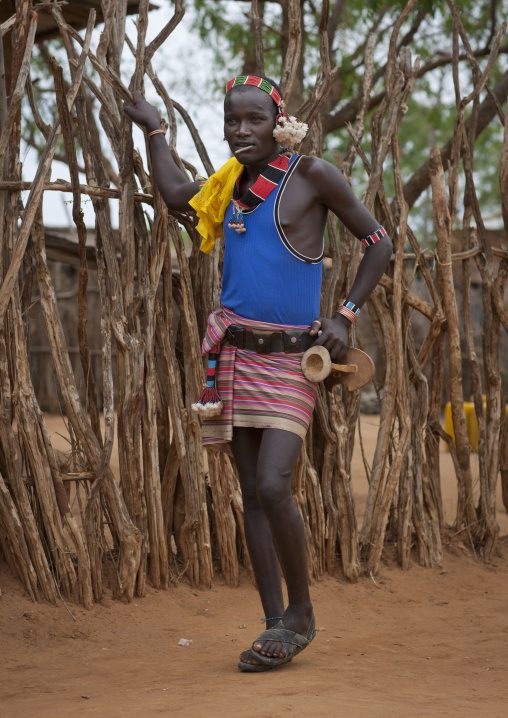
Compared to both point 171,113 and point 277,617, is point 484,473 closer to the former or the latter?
point 277,617

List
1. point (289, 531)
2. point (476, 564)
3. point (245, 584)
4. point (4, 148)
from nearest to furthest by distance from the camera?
1. point (289, 531)
2. point (4, 148)
3. point (245, 584)
4. point (476, 564)

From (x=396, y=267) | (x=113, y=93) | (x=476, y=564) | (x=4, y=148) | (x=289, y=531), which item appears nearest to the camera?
(x=289, y=531)

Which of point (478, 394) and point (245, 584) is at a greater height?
point (478, 394)

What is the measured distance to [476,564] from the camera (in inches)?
141

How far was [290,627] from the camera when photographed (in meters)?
2.22

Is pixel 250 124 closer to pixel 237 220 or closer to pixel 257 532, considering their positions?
pixel 237 220

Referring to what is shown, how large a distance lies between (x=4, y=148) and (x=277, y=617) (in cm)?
177

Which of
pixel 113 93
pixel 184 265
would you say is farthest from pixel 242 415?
pixel 113 93

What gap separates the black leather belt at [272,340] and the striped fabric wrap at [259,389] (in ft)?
0.04

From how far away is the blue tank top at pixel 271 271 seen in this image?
7.25ft

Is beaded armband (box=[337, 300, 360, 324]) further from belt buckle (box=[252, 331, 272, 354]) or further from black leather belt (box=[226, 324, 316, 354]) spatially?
belt buckle (box=[252, 331, 272, 354])

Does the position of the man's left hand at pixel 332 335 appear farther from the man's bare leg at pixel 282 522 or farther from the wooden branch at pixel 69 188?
the wooden branch at pixel 69 188

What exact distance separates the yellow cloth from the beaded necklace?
0.08m

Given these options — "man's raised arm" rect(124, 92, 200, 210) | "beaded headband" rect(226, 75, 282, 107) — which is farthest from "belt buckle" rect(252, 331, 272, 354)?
"beaded headband" rect(226, 75, 282, 107)
